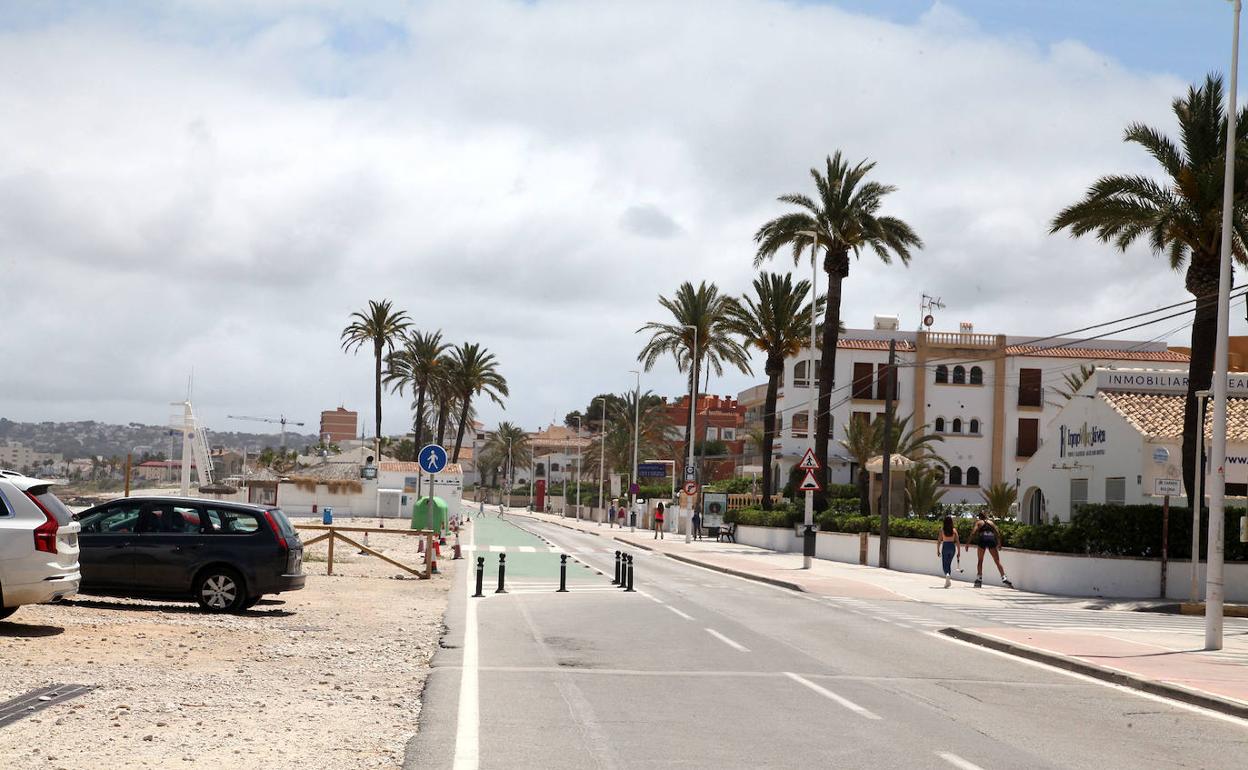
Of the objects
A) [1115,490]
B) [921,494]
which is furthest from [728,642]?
[921,494]

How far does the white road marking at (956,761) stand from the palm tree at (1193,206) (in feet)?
68.8

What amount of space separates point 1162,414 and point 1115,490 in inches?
97.0

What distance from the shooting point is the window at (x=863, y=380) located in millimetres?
76100

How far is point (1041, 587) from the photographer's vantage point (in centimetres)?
2911

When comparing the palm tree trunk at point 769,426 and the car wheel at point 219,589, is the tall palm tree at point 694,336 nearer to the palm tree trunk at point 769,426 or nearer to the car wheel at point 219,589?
the palm tree trunk at point 769,426

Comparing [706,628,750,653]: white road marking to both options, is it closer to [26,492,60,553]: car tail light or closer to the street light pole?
the street light pole

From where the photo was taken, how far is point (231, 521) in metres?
17.7

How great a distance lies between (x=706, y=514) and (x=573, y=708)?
59112mm

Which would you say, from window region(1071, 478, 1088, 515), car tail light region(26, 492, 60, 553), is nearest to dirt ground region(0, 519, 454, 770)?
car tail light region(26, 492, 60, 553)

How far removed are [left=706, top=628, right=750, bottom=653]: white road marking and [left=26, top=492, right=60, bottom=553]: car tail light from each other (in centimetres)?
798

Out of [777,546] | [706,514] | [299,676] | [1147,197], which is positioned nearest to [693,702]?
[299,676]

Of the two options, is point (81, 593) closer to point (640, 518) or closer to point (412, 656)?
point (412, 656)

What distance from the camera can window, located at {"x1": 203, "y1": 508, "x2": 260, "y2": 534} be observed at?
17.6m

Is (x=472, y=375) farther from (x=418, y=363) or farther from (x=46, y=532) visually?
(x=46, y=532)
